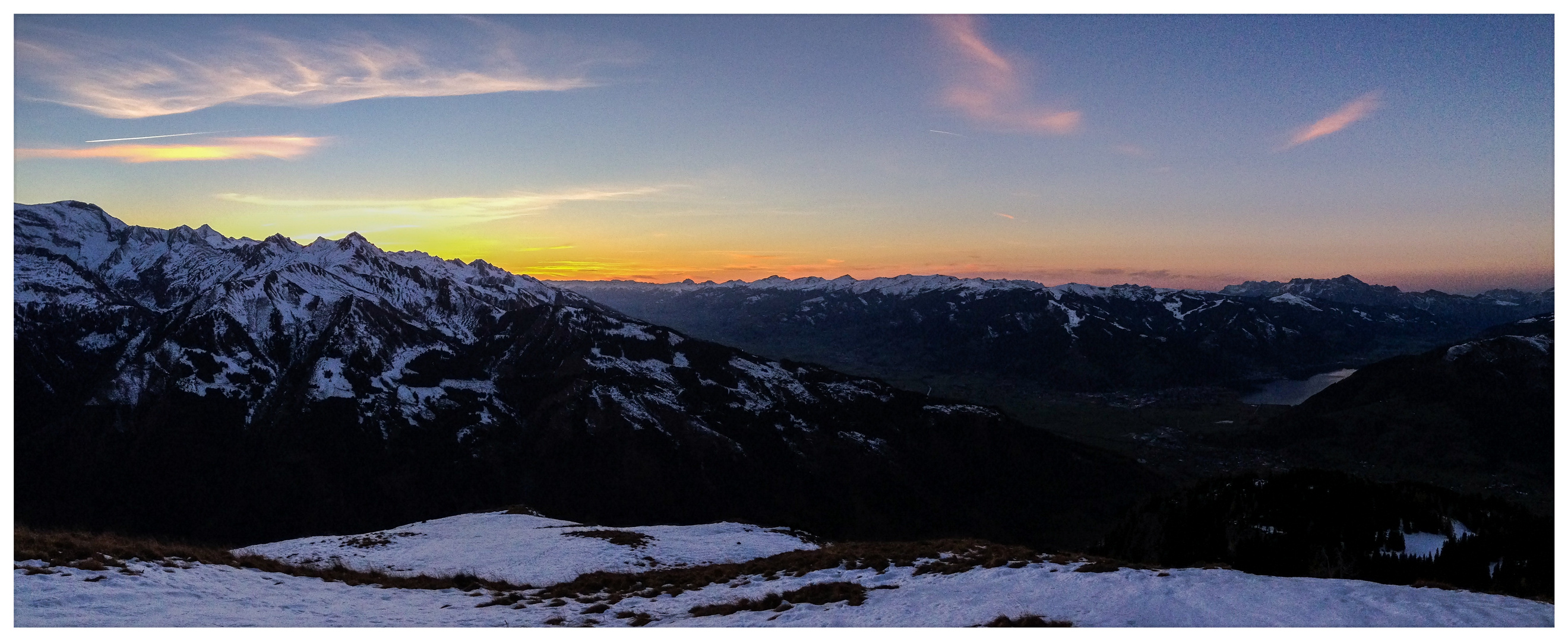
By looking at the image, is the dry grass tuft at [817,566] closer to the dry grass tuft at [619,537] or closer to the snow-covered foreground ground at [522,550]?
the snow-covered foreground ground at [522,550]

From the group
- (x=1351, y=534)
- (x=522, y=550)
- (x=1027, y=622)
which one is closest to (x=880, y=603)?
(x=1027, y=622)

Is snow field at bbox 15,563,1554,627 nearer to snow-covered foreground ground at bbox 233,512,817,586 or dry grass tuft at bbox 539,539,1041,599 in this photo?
dry grass tuft at bbox 539,539,1041,599

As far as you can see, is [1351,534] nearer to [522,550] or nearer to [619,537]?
[619,537]

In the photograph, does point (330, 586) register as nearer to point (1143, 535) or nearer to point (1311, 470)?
point (1143, 535)

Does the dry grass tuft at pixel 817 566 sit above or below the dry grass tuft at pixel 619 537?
above

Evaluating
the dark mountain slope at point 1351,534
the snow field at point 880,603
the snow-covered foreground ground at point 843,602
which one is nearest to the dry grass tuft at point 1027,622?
the snow-covered foreground ground at point 843,602
